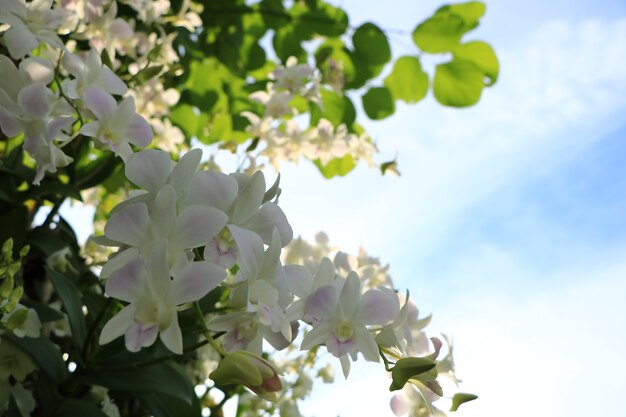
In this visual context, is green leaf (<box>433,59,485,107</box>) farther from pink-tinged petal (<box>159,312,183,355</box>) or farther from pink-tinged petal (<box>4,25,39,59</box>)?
pink-tinged petal (<box>159,312,183,355</box>)

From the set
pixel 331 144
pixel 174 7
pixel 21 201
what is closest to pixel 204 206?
pixel 21 201

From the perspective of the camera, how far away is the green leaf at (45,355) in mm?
657

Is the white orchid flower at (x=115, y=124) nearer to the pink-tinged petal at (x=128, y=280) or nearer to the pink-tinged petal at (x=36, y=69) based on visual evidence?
the pink-tinged petal at (x=36, y=69)

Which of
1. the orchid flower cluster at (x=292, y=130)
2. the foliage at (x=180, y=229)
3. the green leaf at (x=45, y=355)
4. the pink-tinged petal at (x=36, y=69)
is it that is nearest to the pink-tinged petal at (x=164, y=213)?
the foliage at (x=180, y=229)

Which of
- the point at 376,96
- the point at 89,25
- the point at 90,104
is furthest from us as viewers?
the point at 376,96

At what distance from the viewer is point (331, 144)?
123 cm

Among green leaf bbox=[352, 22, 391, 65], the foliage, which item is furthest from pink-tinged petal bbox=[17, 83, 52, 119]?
green leaf bbox=[352, 22, 391, 65]

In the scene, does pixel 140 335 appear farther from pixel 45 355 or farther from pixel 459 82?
pixel 459 82

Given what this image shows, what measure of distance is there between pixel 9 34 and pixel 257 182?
281 mm

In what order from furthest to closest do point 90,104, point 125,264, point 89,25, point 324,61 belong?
point 324,61
point 89,25
point 90,104
point 125,264

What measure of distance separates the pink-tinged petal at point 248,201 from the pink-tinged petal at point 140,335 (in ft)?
0.30

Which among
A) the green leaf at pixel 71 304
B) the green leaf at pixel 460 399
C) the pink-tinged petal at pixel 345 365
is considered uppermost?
the green leaf at pixel 460 399

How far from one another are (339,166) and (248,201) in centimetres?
97

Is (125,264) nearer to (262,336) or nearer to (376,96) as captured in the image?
(262,336)
